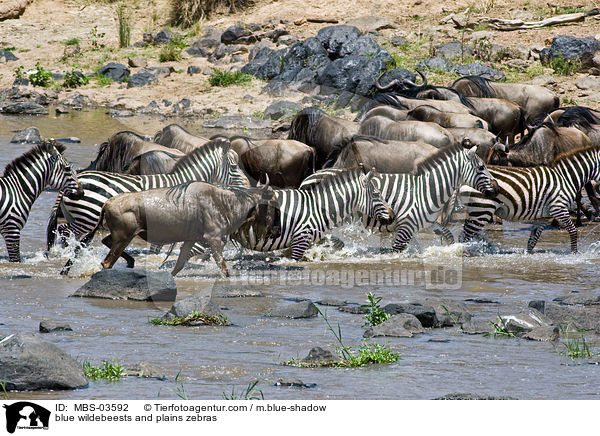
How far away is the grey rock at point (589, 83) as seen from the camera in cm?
2117

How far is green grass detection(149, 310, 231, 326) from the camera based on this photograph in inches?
287

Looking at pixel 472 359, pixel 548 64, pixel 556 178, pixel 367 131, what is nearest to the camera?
pixel 472 359

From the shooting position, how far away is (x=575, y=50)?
2244 centimetres

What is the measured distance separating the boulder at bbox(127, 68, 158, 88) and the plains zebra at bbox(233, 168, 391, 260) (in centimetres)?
1456

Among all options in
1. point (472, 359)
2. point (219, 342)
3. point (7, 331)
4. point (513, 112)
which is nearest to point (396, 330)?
point (472, 359)

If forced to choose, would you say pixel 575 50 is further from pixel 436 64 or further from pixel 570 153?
pixel 570 153

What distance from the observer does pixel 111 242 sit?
9.16 m

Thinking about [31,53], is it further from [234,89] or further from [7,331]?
[7,331]

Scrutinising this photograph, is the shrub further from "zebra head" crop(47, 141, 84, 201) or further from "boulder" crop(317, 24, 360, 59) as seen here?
"zebra head" crop(47, 141, 84, 201)

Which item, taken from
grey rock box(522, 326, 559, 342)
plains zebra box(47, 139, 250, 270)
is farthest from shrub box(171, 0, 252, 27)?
grey rock box(522, 326, 559, 342)

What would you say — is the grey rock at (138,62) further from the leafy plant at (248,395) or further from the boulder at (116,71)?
the leafy plant at (248,395)

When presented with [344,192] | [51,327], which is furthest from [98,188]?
[51,327]

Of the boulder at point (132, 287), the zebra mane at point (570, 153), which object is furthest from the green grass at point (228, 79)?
the boulder at point (132, 287)

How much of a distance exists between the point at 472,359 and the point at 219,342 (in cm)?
174
